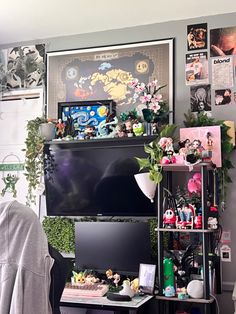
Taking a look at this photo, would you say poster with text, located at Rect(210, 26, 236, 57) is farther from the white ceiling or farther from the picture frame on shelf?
the picture frame on shelf

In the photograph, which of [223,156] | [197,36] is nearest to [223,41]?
[197,36]

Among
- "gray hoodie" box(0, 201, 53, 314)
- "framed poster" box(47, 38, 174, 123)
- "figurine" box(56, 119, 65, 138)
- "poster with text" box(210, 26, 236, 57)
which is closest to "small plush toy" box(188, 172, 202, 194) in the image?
"framed poster" box(47, 38, 174, 123)

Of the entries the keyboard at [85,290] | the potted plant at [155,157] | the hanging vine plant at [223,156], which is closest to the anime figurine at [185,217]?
the potted plant at [155,157]

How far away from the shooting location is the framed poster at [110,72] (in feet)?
11.9

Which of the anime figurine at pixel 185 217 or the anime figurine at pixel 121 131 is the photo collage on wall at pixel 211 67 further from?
the anime figurine at pixel 185 217

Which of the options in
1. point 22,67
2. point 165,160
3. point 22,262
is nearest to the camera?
point 22,262

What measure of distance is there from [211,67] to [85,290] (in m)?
1.87

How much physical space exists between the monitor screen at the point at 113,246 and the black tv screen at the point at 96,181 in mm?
152

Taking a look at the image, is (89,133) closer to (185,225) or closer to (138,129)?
(138,129)

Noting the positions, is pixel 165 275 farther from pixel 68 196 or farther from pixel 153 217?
pixel 68 196

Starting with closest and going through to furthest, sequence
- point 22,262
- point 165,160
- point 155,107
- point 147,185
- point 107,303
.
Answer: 1. point 22,262
2. point 107,303
3. point 165,160
4. point 147,185
5. point 155,107

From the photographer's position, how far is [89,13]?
3545 millimetres

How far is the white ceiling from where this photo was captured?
3348 millimetres

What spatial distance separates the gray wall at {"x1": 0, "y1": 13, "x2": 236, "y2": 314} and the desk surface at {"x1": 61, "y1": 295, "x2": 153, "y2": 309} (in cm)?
74
